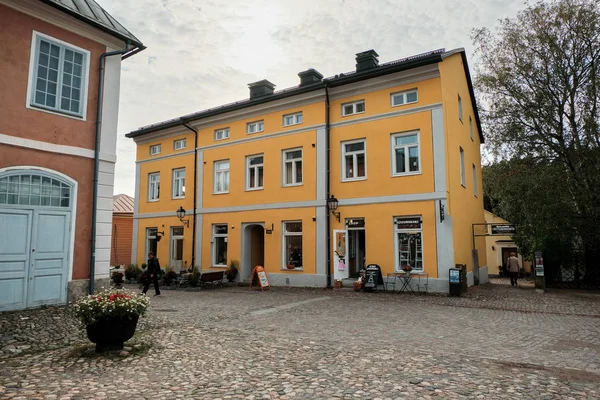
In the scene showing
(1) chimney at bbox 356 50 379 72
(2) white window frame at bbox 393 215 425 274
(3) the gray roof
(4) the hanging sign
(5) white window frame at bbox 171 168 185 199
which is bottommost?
(4) the hanging sign

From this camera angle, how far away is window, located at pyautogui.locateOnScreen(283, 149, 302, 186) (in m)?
17.7

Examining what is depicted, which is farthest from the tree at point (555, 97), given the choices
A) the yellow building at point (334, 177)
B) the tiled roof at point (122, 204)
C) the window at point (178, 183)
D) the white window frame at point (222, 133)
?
the tiled roof at point (122, 204)

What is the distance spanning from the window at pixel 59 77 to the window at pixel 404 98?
1042 centimetres

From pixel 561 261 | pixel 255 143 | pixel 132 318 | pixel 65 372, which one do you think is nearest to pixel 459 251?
pixel 561 261

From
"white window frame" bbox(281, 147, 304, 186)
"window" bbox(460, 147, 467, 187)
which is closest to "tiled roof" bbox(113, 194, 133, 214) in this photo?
"white window frame" bbox(281, 147, 304, 186)

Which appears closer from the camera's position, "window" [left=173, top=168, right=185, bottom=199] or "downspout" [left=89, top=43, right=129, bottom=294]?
"downspout" [left=89, top=43, right=129, bottom=294]

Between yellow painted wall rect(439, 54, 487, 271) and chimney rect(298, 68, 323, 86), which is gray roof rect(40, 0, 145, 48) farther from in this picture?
yellow painted wall rect(439, 54, 487, 271)

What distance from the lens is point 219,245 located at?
65.2 feet

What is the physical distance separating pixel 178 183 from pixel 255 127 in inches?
230

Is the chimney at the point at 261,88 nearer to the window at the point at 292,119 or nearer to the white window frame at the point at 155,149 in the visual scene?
the window at the point at 292,119

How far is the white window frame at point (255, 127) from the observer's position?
1889 centimetres

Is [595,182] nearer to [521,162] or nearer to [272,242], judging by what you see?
[521,162]

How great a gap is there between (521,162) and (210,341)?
1734 cm

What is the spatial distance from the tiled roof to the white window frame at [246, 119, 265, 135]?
1447 cm
